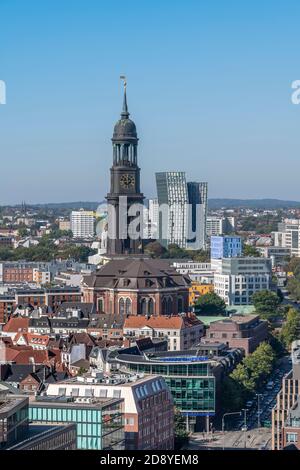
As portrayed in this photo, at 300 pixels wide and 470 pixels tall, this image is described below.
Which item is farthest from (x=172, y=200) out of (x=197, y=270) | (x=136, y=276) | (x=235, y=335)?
(x=235, y=335)

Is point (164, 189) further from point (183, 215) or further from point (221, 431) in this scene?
point (221, 431)

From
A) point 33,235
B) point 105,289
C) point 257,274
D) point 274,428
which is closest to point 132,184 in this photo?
point 105,289

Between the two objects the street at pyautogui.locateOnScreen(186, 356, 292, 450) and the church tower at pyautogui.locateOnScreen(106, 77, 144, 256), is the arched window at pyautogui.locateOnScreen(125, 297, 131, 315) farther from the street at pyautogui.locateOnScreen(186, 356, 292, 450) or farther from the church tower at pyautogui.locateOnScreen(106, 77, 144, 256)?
the street at pyautogui.locateOnScreen(186, 356, 292, 450)

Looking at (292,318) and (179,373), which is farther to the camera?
(292,318)

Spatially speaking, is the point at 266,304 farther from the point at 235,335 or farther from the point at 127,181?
the point at 235,335

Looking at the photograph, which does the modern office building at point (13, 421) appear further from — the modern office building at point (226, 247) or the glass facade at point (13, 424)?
the modern office building at point (226, 247)

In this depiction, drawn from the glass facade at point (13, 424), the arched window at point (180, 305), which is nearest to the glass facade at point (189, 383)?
the glass facade at point (13, 424)
